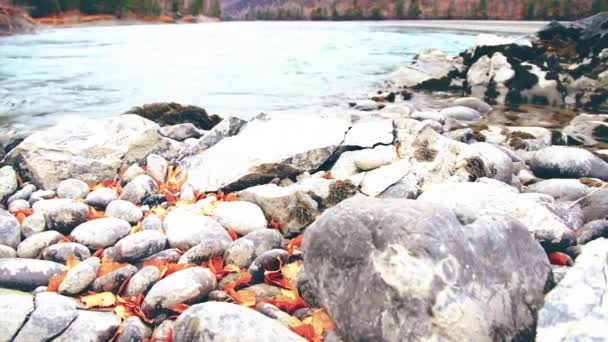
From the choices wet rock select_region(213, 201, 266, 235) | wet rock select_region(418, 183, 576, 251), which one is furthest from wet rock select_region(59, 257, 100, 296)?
wet rock select_region(418, 183, 576, 251)

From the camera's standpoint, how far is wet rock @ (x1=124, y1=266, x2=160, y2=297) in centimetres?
312

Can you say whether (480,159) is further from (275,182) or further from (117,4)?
(117,4)

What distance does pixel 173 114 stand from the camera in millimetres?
7875

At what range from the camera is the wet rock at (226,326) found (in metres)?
2.51

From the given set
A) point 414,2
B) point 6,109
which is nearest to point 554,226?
point 6,109

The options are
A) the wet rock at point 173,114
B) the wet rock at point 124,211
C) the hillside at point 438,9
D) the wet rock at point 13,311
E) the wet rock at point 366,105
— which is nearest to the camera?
the wet rock at point 13,311

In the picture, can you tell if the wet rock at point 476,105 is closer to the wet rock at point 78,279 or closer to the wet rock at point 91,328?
the wet rock at point 78,279

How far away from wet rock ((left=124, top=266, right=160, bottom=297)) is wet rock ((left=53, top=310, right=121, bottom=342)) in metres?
0.24

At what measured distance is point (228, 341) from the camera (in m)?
2.48

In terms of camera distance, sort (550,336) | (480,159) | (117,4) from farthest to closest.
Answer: (117,4) < (480,159) < (550,336)

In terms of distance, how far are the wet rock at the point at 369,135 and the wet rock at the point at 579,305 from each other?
111 inches

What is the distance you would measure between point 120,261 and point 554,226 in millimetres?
3058

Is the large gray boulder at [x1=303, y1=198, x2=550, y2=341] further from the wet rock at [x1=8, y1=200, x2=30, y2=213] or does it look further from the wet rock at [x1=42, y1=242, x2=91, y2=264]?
the wet rock at [x1=8, y1=200, x2=30, y2=213]

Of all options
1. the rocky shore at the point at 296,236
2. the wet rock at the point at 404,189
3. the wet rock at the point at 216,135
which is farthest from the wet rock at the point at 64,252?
the wet rock at the point at 404,189
